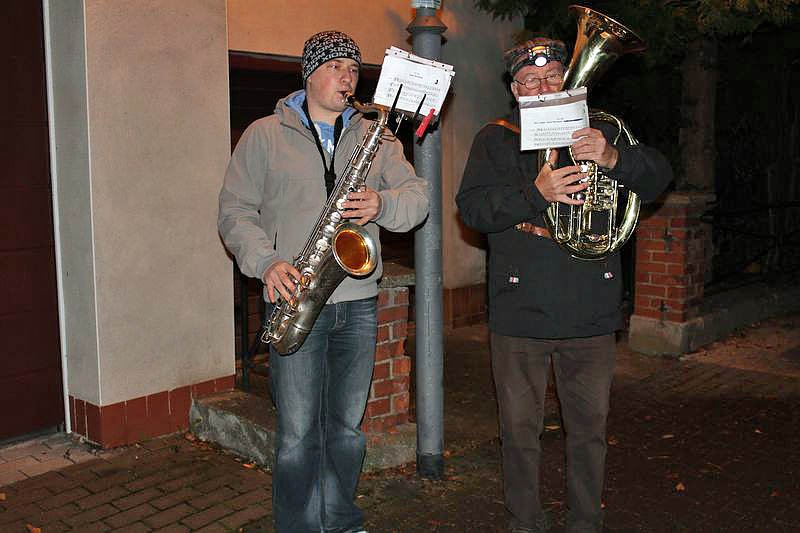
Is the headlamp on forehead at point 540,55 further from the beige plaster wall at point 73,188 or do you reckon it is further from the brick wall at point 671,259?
the brick wall at point 671,259

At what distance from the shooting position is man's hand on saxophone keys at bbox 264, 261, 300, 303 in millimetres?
3363

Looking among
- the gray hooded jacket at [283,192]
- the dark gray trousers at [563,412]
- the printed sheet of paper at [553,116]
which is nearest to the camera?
the printed sheet of paper at [553,116]

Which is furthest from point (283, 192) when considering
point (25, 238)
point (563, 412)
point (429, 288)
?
point (25, 238)

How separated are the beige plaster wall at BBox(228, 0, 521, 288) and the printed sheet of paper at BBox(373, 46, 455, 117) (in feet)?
11.2

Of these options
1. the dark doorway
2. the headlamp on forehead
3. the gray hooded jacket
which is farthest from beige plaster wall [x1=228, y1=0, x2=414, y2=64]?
the headlamp on forehead

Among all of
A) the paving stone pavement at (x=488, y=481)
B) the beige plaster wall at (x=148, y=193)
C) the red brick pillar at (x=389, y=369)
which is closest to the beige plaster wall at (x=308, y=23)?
the beige plaster wall at (x=148, y=193)

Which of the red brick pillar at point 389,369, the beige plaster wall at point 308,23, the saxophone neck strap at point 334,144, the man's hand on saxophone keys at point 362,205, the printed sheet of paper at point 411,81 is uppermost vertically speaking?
the beige plaster wall at point 308,23

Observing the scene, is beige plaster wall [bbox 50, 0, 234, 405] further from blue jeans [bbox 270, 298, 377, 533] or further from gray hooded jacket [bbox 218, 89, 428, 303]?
blue jeans [bbox 270, 298, 377, 533]

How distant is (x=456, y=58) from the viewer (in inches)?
328

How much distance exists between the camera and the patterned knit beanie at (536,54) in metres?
3.61

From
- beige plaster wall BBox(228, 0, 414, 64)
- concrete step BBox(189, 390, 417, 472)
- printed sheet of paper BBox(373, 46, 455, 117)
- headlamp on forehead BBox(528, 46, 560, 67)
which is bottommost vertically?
concrete step BBox(189, 390, 417, 472)

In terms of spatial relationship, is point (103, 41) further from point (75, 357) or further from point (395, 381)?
point (395, 381)

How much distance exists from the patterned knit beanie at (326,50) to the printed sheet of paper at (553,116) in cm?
78

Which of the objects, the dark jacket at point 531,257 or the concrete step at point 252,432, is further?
the concrete step at point 252,432
